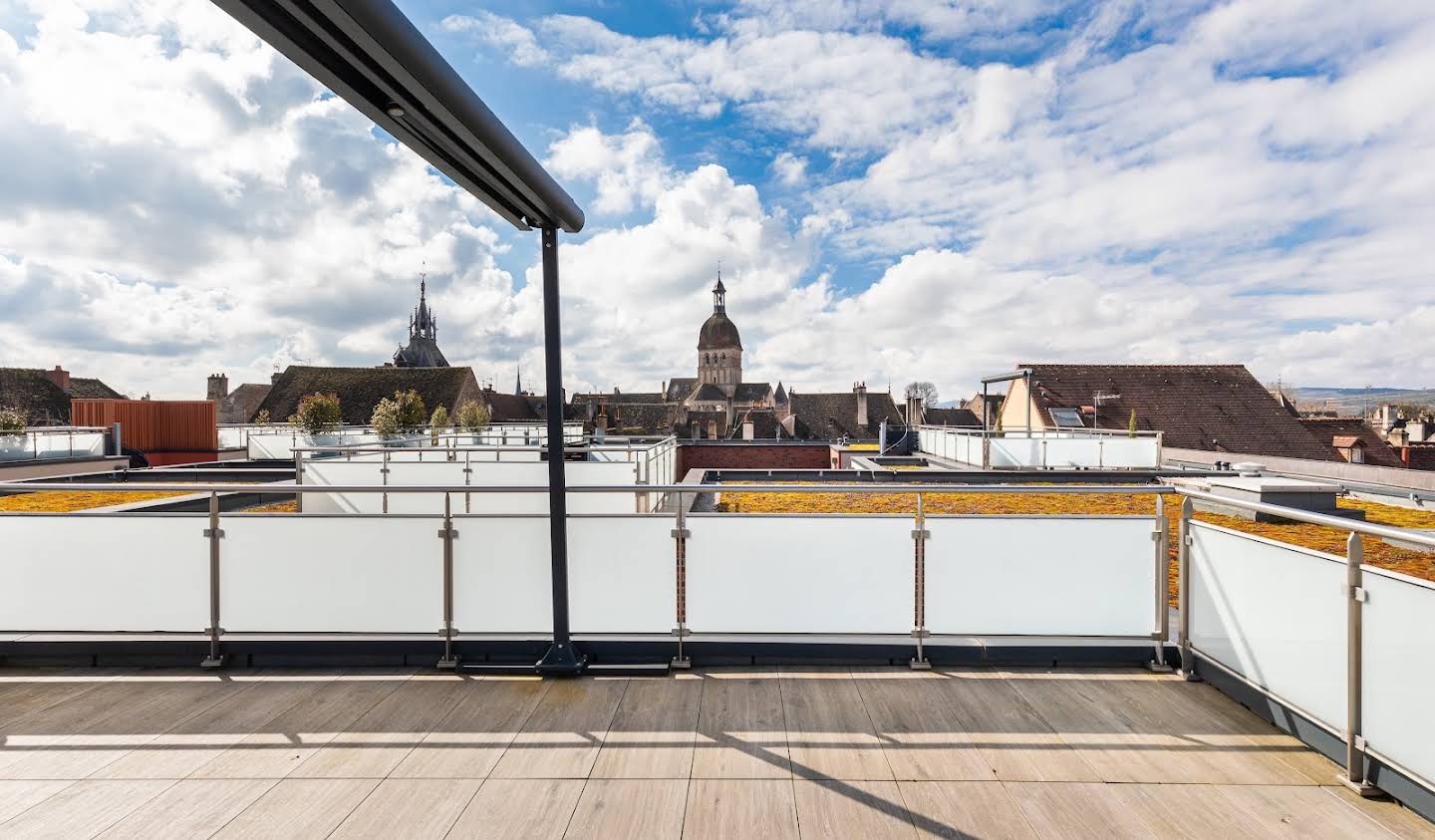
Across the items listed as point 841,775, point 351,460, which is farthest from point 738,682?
point 351,460

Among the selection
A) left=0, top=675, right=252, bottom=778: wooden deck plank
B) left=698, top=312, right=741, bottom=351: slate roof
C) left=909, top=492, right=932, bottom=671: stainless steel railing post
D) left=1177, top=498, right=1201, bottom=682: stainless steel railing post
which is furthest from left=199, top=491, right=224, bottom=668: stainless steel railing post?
left=698, top=312, right=741, bottom=351: slate roof

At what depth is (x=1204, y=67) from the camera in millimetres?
10844

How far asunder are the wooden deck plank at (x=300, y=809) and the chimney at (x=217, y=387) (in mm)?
78437

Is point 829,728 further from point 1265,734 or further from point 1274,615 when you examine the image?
point 1274,615

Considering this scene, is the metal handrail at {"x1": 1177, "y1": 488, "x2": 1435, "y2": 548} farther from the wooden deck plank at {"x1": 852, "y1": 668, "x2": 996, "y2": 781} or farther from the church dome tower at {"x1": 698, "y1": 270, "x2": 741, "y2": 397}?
the church dome tower at {"x1": 698, "y1": 270, "x2": 741, "y2": 397}

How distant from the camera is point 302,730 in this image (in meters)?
3.07

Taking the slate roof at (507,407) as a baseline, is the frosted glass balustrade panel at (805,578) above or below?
below

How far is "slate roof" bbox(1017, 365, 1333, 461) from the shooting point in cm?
3056

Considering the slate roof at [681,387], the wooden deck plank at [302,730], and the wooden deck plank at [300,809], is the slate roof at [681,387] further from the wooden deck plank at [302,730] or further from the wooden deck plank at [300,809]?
the wooden deck plank at [300,809]

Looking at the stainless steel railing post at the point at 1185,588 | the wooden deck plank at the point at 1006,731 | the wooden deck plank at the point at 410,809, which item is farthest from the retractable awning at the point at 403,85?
the stainless steel railing post at the point at 1185,588

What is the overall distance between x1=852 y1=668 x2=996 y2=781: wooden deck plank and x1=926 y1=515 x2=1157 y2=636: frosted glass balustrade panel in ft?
1.50

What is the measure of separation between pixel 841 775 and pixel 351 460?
10.5 m

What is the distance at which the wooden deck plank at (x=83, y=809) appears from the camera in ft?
7.68

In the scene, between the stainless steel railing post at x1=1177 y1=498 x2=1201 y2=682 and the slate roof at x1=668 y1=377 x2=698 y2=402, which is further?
the slate roof at x1=668 y1=377 x2=698 y2=402
